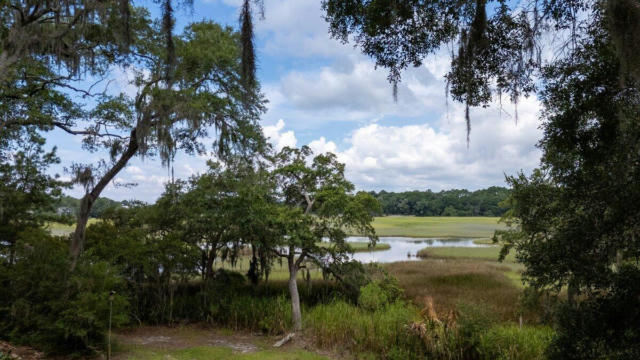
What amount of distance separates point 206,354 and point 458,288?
10.4m

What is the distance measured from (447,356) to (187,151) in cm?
1125

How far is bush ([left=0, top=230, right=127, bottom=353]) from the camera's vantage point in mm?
9078

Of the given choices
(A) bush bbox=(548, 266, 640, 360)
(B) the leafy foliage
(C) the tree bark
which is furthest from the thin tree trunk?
(A) bush bbox=(548, 266, 640, 360)

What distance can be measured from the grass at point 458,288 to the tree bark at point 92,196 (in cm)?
1049

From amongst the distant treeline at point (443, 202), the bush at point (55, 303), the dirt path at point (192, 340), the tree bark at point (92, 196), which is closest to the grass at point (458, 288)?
the dirt path at point (192, 340)

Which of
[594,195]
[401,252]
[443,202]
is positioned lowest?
[401,252]

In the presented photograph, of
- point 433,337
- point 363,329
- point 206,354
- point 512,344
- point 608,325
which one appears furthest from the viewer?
point 363,329

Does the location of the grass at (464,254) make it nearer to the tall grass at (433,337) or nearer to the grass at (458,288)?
the grass at (458,288)

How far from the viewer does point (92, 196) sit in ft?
37.7

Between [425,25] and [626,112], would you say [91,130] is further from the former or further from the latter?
[626,112]

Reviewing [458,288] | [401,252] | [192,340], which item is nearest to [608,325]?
[192,340]

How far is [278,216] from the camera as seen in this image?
11602 mm

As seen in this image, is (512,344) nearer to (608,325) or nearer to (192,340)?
(608,325)

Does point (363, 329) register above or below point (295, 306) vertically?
below
